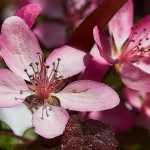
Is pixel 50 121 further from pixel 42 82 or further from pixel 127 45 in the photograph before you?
pixel 127 45

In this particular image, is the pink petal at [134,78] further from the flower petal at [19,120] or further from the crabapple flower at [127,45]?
the flower petal at [19,120]

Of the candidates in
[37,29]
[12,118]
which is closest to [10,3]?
[37,29]

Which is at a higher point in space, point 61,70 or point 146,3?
point 61,70

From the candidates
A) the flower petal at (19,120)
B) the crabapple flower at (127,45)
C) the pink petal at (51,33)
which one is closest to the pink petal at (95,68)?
the crabapple flower at (127,45)

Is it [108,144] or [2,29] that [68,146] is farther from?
[2,29]

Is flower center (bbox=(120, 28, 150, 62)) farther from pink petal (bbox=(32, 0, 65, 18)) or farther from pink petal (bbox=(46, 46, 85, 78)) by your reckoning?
pink petal (bbox=(32, 0, 65, 18))

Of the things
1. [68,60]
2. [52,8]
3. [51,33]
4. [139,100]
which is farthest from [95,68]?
[52,8]
